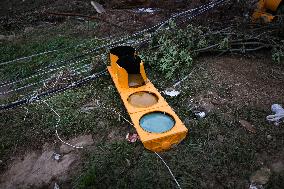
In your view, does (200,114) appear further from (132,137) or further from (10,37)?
(10,37)

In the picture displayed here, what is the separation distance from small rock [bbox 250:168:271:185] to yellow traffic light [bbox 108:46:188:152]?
0.95 meters

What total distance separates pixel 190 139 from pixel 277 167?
1.08 metres

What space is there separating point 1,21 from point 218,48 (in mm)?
5827

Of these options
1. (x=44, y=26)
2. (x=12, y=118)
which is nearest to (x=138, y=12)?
(x=44, y=26)

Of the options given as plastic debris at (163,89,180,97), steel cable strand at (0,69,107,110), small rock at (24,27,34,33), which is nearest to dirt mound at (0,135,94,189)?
steel cable strand at (0,69,107,110)

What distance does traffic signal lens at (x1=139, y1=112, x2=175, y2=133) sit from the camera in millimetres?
4281

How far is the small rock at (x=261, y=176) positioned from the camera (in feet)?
12.4

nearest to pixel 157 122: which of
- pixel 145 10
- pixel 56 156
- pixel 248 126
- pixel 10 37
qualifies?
pixel 248 126

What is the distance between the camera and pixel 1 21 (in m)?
8.69

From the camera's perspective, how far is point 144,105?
4758 mm

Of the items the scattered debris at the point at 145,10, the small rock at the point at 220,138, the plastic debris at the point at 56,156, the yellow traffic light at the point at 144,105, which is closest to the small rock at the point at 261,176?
the small rock at the point at 220,138

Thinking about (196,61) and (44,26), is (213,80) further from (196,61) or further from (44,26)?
(44,26)

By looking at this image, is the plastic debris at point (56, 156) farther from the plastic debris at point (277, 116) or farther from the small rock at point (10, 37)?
the small rock at point (10, 37)

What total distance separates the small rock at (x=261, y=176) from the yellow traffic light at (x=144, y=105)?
951mm
